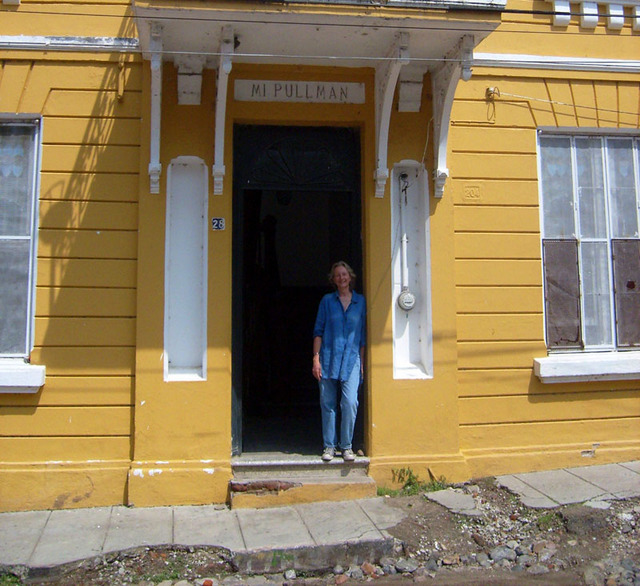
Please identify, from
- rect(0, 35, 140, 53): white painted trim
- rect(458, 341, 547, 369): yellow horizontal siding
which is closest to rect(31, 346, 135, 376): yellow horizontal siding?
rect(0, 35, 140, 53): white painted trim

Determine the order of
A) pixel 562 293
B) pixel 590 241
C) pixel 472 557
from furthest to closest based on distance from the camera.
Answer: pixel 590 241
pixel 562 293
pixel 472 557

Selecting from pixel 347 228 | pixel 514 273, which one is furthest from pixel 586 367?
pixel 347 228

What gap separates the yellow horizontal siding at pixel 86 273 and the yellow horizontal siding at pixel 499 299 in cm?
308

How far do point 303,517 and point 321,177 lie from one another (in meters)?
3.10

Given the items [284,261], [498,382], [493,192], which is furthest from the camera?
[284,261]

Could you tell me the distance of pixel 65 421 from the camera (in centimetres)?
573

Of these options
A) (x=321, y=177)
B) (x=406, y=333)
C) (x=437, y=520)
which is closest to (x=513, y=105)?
(x=321, y=177)

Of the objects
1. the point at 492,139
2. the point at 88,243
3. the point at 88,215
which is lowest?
the point at 88,243

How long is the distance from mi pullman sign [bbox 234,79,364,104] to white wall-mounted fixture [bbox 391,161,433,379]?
0.81 metres

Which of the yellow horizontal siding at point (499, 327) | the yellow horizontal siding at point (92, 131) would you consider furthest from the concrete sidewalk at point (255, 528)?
the yellow horizontal siding at point (92, 131)

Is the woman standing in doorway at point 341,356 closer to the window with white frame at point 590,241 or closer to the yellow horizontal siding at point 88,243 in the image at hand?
the yellow horizontal siding at point 88,243

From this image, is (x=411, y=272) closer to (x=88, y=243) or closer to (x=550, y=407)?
(x=550, y=407)

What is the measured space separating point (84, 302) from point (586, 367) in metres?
4.71

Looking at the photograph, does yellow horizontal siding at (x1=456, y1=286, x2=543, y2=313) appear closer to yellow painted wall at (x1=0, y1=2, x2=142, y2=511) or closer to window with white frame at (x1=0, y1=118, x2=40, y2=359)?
yellow painted wall at (x1=0, y1=2, x2=142, y2=511)
